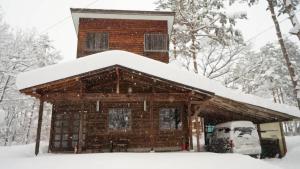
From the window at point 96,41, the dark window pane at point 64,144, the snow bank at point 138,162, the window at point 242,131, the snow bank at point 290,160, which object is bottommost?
the snow bank at point 290,160

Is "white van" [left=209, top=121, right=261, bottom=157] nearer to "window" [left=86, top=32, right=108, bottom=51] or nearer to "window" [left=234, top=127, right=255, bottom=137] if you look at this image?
"window" [left=234, top=127, right=255, bottom=137]

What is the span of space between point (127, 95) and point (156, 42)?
21.8ft

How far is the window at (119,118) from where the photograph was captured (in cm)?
1447

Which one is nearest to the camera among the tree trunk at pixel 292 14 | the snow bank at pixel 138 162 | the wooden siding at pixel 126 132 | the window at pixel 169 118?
the snow bank at pixel 138 162

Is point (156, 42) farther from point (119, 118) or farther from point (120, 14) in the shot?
point (119, 118)

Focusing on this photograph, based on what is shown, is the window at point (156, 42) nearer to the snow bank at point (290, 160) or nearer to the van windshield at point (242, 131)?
the van windshield at point (242, 131)

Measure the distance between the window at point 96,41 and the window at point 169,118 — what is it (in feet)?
18.9

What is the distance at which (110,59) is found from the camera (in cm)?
1150

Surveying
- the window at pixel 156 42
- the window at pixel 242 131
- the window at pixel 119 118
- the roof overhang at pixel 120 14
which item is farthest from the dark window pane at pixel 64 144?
the window at pixel 242 131

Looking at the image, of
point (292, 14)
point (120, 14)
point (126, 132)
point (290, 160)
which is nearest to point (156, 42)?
point (120, 14)

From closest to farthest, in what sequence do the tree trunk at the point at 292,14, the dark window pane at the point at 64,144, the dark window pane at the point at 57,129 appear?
the dark window pane at the point at 64,144 → the dark window pane at the point at 57,129 → the tree trunk at the point at 292,14

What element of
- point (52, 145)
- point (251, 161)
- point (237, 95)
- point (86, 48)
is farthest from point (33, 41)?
point (251, 161)

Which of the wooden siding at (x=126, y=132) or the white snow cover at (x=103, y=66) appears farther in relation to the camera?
the wooden siding at (x=126, y=132)

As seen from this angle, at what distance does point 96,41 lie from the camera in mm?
16766
